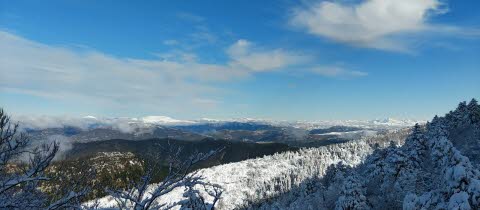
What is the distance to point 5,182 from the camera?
35.3 ft

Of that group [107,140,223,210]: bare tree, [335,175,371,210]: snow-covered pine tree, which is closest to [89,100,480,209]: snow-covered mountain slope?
[335,175,371,210]: snow-covered pine tree

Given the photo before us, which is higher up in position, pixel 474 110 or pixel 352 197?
pixel 474 110

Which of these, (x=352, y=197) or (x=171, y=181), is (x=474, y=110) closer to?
(x=352, y=197)

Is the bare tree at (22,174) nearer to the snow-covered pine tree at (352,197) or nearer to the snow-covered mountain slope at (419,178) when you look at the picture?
the snow-covered mountain slope at (419,178)

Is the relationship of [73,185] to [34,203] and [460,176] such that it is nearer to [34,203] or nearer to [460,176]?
[34,203]

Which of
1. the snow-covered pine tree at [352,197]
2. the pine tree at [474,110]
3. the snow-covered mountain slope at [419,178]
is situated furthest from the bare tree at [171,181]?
the pine tree at [474,110]

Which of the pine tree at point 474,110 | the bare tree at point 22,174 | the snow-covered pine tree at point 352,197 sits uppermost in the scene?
the pine tree at point 474,110

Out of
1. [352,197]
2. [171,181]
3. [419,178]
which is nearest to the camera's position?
[171,181]

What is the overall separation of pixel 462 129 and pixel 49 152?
3195 inches

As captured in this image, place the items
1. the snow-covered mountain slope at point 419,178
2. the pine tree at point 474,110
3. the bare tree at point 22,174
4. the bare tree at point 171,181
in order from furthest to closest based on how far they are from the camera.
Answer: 1. the pine tree at point 474,110
2. the snow-covered mountain slope at point 419,178
3. the bare tree at point 22,174
4. the bare tree at point 171,181

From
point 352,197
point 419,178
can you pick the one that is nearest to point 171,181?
point 419,178

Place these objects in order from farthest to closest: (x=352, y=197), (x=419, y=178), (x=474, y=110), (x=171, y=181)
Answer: (x=474, y=110), (x=352, y=197), (x=419, y=178), (x=171, y=181)

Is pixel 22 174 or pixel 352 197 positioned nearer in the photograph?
pixel 22 174

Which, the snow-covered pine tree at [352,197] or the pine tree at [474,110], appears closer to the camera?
the snow-covered pine tree at [352,197]
